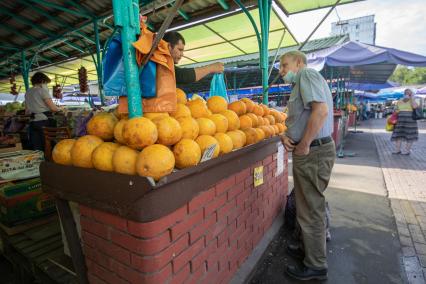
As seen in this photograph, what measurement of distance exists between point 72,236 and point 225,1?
513cm

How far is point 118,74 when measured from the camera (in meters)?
1.56

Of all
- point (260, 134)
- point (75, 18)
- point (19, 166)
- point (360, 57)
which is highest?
point (75, 18)

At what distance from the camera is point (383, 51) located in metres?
6.12

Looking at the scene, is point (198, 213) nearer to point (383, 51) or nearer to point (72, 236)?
point (72, 236)

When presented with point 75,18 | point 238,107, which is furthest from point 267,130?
point 75,18

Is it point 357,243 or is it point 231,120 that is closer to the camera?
point 231,120

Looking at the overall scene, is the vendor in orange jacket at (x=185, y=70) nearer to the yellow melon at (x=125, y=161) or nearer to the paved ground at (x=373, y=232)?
the yellow melon at (x=125, y=161)

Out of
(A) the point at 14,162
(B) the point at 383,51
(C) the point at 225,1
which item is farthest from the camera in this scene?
(B) the point at 383,51

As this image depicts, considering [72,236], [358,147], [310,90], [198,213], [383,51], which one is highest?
[383,51]

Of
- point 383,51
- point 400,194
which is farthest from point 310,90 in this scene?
point 383,51

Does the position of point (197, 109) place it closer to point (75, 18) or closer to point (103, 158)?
point (103, 158)

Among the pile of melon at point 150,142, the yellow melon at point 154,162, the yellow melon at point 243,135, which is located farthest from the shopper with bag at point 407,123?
the yellow melon at point 154,162

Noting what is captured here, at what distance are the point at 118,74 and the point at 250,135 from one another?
1.29 meters

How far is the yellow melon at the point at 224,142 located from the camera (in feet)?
6.18
